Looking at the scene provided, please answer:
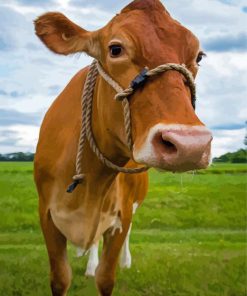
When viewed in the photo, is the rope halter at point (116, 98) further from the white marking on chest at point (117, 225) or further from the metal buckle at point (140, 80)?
the white marking on chest at point (117, 225)

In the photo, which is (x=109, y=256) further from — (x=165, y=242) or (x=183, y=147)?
(x=165, y=242)

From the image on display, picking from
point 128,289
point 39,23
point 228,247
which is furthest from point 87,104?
point 228,247

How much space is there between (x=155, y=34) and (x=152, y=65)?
0.23 m

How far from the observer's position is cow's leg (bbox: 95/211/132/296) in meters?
5.43

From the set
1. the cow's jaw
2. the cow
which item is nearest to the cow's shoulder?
the cow

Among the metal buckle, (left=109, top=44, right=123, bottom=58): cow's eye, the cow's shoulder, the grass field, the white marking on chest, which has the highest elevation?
(left=109, top=44, right=123, bottom=58): cow's eye

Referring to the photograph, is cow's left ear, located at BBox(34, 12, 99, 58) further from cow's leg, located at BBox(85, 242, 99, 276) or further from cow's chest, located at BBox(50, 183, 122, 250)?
cow's leg, located at BBox(85, 242, 99, 276)

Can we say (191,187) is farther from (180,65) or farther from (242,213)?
(180,65)

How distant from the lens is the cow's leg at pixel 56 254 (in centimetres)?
548

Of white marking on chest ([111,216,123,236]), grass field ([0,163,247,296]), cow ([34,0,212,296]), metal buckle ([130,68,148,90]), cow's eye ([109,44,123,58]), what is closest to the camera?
cow ([34,0,212,296])

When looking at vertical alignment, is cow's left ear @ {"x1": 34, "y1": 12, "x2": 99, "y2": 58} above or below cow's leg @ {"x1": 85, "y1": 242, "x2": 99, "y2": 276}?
above

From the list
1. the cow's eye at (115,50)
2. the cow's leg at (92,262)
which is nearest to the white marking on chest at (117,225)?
the cow's eye at (115,50)

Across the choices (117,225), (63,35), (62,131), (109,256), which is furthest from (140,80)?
(109,256)

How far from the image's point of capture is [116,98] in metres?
4.05
